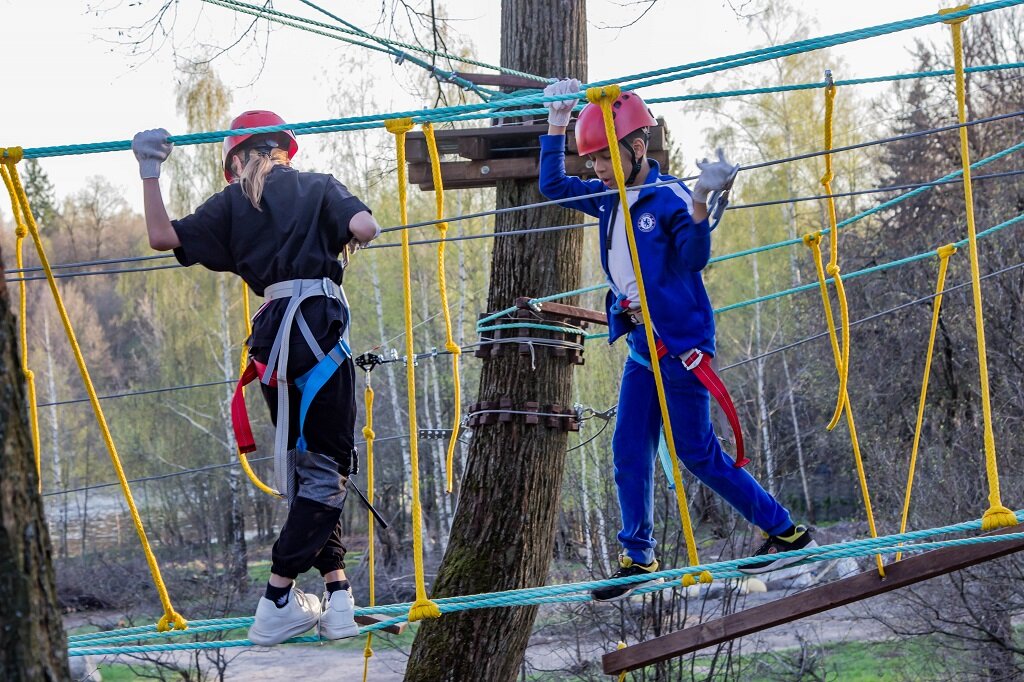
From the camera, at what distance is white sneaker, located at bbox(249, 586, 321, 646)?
3178 millimetres

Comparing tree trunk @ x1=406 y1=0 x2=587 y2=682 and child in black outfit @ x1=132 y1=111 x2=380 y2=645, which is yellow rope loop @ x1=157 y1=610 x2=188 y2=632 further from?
tree trunk @ x1=406 y1=0 x2=587 y2=682

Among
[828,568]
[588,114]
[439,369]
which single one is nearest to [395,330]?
[439,369]

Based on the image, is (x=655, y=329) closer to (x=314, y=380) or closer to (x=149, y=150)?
(x=314, y=380)

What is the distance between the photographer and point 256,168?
3254 millimetres

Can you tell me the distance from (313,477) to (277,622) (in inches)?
16.0

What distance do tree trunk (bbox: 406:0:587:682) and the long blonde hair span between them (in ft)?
4.99

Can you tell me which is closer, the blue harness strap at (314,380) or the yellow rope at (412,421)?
the yellow rope at (412,421)

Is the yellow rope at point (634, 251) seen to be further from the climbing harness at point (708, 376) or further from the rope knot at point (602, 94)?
the climbing harness at point (708, 376)

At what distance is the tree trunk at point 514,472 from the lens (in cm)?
468

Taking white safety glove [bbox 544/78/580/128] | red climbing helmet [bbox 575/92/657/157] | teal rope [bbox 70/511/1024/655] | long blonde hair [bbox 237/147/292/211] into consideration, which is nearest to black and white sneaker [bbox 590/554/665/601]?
teal rope [bbox 70/511/1024/655]

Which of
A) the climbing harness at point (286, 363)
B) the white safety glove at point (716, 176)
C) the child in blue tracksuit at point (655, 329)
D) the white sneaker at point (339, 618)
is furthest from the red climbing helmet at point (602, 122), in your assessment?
the white sneaker at point (339, 618)

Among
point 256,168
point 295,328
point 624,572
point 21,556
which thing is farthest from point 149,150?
point 624,572

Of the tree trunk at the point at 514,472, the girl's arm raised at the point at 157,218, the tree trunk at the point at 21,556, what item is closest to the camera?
the tree trunk at the point at 21,556

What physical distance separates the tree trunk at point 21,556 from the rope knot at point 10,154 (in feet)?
4.28
